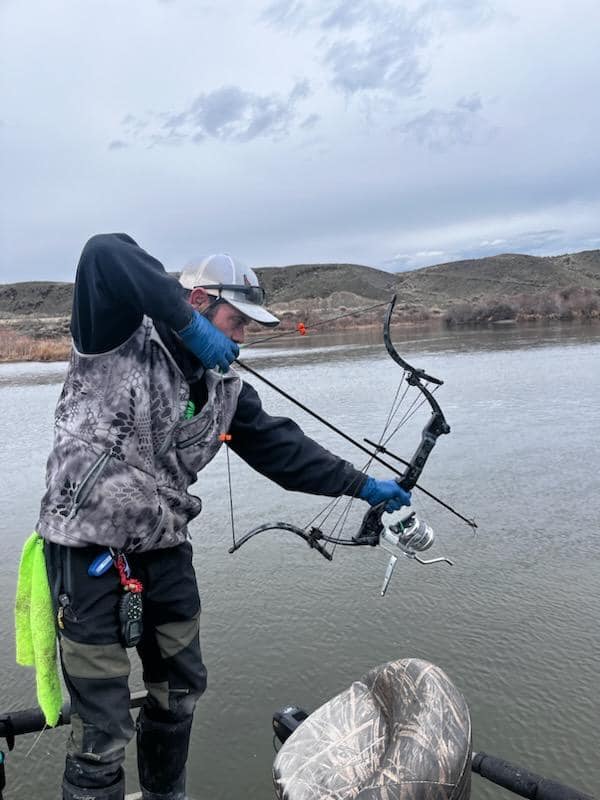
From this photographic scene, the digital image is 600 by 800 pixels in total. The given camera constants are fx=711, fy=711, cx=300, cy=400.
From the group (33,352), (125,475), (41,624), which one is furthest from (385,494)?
(33,352)

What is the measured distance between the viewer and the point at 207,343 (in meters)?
2.26

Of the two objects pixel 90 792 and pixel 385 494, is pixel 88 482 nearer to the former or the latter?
pixel 90 792

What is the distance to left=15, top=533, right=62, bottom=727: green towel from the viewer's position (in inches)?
89.8

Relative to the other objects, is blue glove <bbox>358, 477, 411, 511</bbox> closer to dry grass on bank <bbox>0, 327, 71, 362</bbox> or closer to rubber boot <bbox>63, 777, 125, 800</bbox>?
rubber boot <bbox>63, 777, 125, 800</bbox>

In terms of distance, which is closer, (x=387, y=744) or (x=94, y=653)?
(x=387, y=744)

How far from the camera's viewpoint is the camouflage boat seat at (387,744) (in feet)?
6.30

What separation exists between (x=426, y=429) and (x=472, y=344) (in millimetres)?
17690

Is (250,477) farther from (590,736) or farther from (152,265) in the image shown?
(152,265)

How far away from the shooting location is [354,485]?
9.97 feet

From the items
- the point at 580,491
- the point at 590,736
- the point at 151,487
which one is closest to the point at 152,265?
the point at 151,487

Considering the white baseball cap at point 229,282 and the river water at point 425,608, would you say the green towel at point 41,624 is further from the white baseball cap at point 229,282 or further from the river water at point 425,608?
the white baseball cap at point 229,282

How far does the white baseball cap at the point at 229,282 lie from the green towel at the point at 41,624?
1013 mm

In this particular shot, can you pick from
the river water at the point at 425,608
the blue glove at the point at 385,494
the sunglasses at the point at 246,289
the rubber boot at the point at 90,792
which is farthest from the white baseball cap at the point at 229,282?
the river water at the point at 425,608

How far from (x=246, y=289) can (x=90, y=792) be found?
1.69 metres
